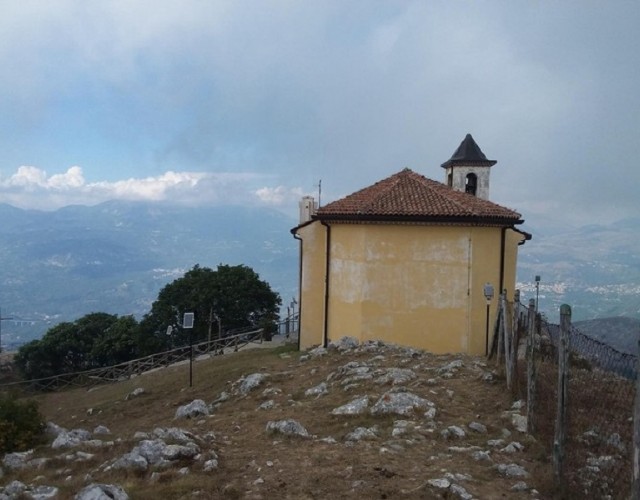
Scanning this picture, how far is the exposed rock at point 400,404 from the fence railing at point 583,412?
2.05m

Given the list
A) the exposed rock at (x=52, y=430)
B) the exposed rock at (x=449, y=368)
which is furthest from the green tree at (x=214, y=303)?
the exposed rock at (x=52, y=430)

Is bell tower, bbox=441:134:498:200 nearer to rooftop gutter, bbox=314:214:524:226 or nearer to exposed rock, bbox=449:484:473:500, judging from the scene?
rooftop gutter, bbox=314:214:524:226

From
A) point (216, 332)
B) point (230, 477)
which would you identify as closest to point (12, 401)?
point (230, 477)

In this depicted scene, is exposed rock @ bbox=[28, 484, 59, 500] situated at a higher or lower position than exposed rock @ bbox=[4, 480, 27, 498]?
higher

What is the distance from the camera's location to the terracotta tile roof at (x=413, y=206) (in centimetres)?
1845

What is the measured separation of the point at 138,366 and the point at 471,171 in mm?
24168

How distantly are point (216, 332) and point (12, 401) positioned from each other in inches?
1305

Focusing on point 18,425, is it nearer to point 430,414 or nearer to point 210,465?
point 210,465

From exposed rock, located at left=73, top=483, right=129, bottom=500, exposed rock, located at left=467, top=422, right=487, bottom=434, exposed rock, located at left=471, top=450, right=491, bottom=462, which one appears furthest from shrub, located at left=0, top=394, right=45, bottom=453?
exposed rock, located at left=467, top=422, right=487, bottom=434

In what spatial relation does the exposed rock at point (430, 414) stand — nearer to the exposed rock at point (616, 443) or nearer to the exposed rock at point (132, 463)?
the exposed rock at point (616, 443)

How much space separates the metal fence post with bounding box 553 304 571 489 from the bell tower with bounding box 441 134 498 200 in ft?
77.5

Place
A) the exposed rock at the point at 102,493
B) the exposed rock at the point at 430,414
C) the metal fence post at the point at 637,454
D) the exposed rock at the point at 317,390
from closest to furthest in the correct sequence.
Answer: the metal fence post at the point at 637,454 → the exposed rock at the point at 102,493 → the exposed rock at the point at 430,414 → the exposed rock at the point at 317,390

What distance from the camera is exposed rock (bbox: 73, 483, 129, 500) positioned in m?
6.32

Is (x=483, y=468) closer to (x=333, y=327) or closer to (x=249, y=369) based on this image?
(x=249, y=369)
